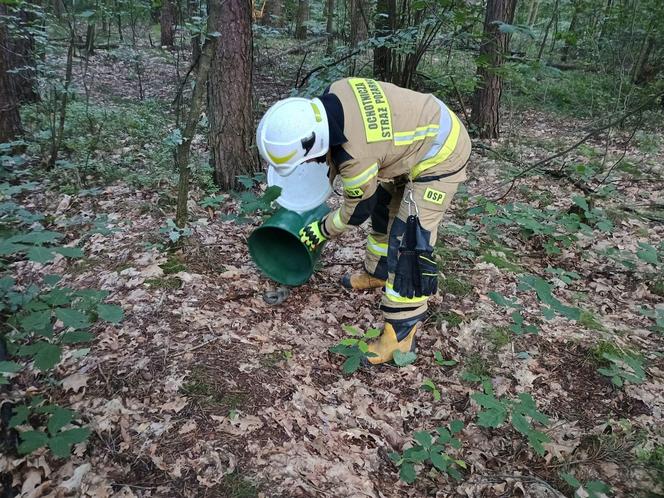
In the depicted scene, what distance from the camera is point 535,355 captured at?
3590 millimetres

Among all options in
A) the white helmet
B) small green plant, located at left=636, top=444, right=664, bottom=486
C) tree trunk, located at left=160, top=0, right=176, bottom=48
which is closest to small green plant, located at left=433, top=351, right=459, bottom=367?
small green plant, located at left=636, top=444, right=664, bottom=486

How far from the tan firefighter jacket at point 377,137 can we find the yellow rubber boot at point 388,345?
91 centimetres

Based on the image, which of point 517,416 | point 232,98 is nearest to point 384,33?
point 232,98

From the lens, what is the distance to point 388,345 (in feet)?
11.4

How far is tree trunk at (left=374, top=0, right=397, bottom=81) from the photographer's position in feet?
23.4

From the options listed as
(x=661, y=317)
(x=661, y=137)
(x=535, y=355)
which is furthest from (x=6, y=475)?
(x=661, y=137)

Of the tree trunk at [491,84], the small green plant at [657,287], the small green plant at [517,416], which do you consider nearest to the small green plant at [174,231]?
the small green plant at [517,416]

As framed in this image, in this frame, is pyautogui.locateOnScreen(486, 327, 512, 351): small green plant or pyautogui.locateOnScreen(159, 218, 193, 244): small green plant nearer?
pyautogui.locateOnScreen(486, 327, 512, 351): small green plant

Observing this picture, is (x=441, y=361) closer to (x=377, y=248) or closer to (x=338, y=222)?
(x=377, y=248)

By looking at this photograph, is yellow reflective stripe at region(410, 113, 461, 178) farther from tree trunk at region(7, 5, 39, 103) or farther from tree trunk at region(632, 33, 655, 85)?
tree trunk at region(632, 33, 655, 85)

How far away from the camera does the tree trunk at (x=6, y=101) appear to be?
540 centimetres

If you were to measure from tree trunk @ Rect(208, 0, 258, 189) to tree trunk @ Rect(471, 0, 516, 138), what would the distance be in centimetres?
434

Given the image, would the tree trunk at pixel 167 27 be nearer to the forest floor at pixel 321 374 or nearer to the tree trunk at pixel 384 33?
the tree trunk at pixel 384 33

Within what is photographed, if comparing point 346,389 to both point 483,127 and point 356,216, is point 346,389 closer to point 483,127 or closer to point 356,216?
point 356,216
